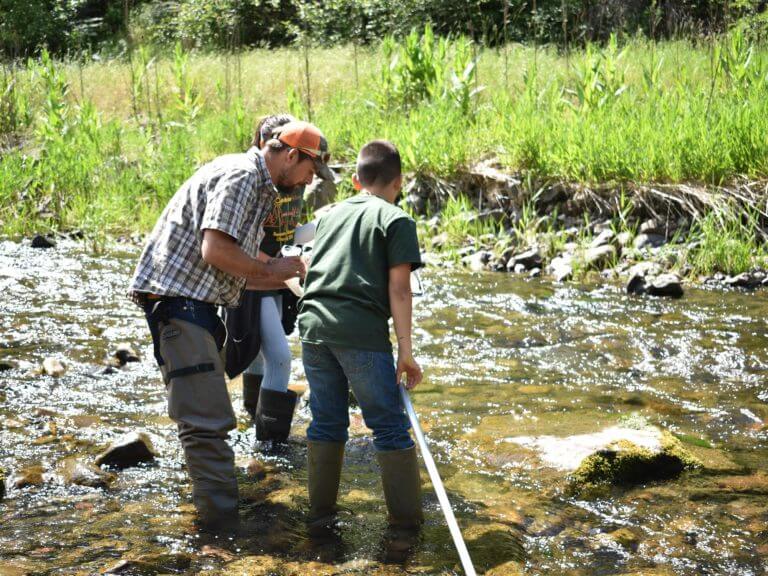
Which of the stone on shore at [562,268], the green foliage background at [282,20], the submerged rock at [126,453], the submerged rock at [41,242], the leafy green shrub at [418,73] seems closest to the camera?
the submerged rock at [126,453]

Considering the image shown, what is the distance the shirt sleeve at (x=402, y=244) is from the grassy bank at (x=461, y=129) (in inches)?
263

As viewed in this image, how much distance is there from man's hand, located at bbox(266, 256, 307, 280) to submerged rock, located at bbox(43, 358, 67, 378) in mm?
2618

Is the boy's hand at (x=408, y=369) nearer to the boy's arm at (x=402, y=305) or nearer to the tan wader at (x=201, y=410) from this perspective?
the boy's arm at (x=402, y=305)

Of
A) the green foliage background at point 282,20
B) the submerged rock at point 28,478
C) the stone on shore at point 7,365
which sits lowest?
the stone on shore at point 7,365

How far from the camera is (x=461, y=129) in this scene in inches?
448

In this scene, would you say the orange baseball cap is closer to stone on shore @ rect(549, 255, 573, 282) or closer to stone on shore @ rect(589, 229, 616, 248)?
stone on shore @ rect(549, 255, 573, 282)

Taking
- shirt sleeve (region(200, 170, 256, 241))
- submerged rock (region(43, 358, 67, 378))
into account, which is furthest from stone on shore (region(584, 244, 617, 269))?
shirt sleeve (region(200, 170, 256, 241))

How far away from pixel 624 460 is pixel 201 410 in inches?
77.5

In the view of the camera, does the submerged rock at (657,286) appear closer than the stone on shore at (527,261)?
Yes

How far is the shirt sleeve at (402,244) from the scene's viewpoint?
3.41m

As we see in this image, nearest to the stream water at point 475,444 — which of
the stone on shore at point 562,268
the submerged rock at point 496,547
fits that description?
the submerged rock at point 496,547

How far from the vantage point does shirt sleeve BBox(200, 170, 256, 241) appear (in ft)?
11.5

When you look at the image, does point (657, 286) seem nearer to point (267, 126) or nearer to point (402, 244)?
point (267, 126)

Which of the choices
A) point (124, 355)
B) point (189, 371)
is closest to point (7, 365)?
point (124, 355)
